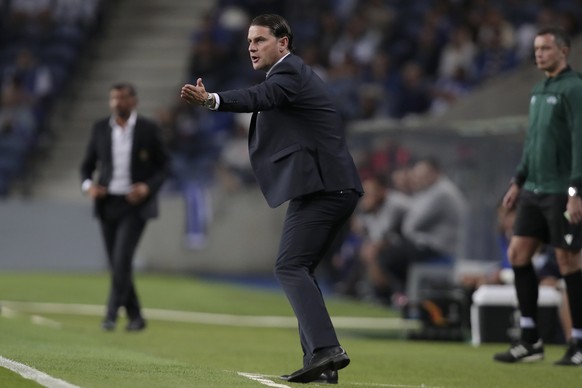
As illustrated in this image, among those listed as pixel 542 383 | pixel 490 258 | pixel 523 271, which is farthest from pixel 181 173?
pixel 542 383

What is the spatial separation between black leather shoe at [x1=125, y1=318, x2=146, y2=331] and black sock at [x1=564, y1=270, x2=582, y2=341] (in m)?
4.34

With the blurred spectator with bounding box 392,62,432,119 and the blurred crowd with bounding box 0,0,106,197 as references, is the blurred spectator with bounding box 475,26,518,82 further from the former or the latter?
the blurred crowd with bounding box 0,0,106,197

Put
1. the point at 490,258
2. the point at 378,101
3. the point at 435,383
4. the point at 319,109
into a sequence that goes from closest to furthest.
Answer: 1. the point at 319,109
2. the point at 435,383
3. the point at 490,258
4. the point at 378,101

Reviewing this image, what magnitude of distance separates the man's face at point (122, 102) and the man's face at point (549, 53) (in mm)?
4298

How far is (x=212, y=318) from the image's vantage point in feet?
50.3

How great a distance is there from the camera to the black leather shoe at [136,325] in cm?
1231

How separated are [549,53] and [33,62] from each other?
18.9 meters

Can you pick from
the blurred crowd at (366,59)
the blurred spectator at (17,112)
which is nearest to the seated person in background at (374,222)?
the blurred crowd at (366,59)

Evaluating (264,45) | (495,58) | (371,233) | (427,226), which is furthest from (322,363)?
(495,58)

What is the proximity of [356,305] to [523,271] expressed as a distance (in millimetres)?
7964

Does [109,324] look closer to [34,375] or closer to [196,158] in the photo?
[34,375]

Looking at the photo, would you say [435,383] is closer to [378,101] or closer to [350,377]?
[350,377]

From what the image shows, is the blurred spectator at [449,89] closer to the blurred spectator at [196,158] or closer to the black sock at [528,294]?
the blurred spectator at [196,158]

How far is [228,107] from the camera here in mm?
7078
